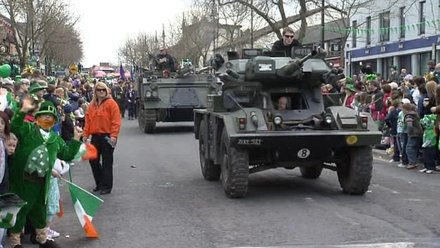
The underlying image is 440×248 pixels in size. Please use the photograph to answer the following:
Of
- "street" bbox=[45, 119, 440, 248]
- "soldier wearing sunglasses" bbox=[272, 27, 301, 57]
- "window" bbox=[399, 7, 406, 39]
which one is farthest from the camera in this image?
"window" bbox=[399, 7, 406, 39]

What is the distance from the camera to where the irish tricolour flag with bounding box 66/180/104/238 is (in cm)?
728

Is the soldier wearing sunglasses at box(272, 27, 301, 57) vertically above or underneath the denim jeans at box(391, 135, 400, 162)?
above

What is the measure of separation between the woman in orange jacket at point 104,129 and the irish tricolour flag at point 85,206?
2582 millimetres

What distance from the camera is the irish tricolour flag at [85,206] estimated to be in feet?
23.9

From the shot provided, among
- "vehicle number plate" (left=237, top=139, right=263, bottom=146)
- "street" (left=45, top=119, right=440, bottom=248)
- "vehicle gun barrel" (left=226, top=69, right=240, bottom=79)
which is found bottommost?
"street" (left=45, top=119, right=440, bottom=248)

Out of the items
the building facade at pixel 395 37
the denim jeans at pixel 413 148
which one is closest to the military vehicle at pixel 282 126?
the denim jeans at pixel 413 148

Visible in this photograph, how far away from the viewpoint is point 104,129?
10062mm

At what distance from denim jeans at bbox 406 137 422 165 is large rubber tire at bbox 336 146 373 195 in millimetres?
3611

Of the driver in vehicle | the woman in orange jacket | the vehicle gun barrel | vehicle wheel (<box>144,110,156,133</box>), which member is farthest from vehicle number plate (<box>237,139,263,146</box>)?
vehicle wheel (<box>144,110,156,133</box>)

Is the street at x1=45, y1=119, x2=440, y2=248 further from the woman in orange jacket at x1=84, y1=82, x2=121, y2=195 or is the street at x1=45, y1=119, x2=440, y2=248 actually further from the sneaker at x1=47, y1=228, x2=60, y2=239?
the woman in orange jacket at x1=84, y1=82, x2=121, y2=195

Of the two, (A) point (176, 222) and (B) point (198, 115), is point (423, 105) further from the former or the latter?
(A) point (176, 222)

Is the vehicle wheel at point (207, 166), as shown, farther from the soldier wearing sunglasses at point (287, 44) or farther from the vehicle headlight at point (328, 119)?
the vehicle headlight at point (328, 119)

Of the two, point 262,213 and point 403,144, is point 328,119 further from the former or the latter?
point 403,144

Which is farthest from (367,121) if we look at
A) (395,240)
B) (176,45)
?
(176,45)
